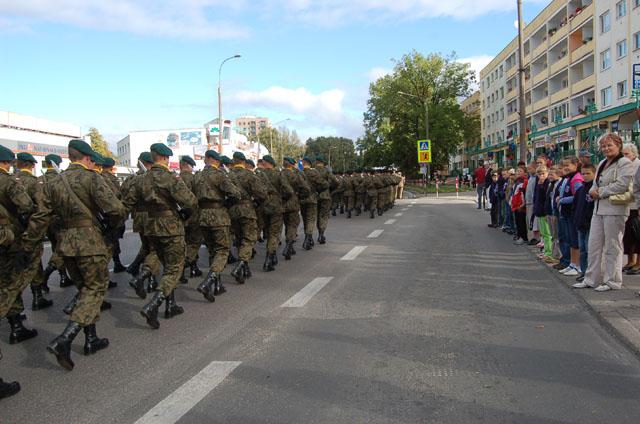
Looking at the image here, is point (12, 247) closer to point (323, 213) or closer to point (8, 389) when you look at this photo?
point (8, 389)

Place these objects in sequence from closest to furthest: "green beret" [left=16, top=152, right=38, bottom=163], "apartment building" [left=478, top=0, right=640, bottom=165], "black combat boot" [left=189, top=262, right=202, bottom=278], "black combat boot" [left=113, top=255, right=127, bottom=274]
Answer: "green beret" [left=16, top=152, right=38, bottom=163]
"black combat boot" [left=189, top=262, right=202, bottom=278]
"black combat boot" [left=113, top=255, right=127, bottom=274]
"apartment building" [left=478, top=0, right=640, bottom=165]

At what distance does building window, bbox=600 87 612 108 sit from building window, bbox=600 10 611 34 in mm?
4265

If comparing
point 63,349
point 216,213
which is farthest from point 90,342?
point 216,213

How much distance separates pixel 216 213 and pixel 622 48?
39437mm

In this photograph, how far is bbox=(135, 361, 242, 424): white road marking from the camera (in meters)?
3.68

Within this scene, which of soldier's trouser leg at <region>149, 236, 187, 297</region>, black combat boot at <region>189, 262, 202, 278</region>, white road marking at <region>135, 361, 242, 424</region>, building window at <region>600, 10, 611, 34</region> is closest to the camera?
white road marking at <region>135, 361, 242, 424</region>

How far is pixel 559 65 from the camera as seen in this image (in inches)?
2009

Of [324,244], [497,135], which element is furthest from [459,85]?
[324,244]

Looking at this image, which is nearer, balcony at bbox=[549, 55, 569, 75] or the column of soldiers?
the column of soldiers

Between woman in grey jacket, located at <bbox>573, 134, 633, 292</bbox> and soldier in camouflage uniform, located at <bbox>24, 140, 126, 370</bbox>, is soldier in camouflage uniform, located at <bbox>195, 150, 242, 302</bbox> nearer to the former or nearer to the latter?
soldier in camouflage uniform, located at <bbox>24, 140, 126, 370</bbox>

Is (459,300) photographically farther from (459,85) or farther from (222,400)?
(459,85)

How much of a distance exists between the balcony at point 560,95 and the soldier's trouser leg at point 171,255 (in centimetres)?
4968

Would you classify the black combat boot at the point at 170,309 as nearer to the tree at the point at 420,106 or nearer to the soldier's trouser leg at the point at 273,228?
the soldier's trouser leg at the point at 273,228

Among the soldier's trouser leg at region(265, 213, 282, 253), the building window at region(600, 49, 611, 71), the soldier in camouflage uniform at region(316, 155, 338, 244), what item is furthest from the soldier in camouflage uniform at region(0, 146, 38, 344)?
the building window at region(600, 49, 611, 71)
